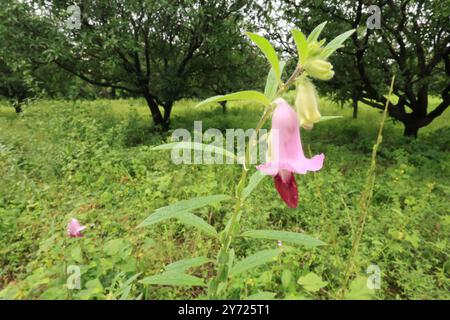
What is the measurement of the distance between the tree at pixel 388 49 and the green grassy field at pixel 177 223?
51.0 inches

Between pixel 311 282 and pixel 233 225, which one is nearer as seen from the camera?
pixel 233 225

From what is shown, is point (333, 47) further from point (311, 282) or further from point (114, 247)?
point (114, 247)

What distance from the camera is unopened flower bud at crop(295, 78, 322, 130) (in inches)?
32.4

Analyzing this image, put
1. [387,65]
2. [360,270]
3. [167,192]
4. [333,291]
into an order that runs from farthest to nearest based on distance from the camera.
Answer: [387,65] < [167,192] < [360,270] < [333,291]

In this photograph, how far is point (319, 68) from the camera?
0.81 meters

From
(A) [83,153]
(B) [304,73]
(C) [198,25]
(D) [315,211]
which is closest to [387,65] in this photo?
(C) [198,25]

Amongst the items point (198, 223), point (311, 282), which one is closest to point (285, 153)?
point (198, 223)

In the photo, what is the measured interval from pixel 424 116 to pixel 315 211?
192 inches

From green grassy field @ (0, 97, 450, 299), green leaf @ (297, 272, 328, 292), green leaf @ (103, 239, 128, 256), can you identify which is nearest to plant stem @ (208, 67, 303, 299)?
green grassy field @ (0, 97, 450, 299)

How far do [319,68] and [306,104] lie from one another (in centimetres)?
10

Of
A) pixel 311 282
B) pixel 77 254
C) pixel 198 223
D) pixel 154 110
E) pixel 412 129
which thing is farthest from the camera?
pixel 154 110

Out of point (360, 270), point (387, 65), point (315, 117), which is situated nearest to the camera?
point (315, 117)

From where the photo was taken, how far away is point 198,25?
6785mm
